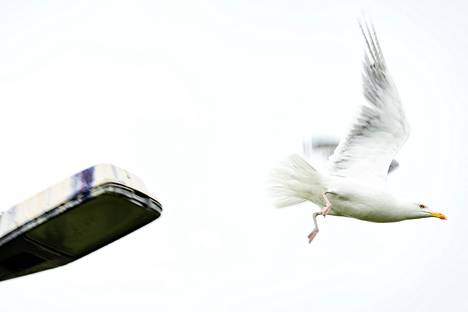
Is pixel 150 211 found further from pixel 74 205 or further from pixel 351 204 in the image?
pixel 351 204

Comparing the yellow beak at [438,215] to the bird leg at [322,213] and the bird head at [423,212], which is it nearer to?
the bird head at [423,212]

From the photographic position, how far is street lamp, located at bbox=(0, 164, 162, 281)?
50.2 inches

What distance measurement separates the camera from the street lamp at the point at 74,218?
1274 mm

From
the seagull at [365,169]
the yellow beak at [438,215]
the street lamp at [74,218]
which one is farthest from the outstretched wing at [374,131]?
the street lamp at [74,218]

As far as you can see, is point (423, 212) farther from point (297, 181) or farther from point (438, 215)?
point (297, 181)

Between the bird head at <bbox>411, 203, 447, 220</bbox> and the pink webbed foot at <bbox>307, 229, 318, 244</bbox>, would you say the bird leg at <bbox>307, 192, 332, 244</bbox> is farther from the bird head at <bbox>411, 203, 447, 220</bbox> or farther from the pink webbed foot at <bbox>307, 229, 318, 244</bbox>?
the bird head at <bbox>411, 203, 447, 220</bbox>

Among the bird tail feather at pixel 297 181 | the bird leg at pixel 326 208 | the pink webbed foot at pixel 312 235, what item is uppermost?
the bird tail feather at pixel 297 181

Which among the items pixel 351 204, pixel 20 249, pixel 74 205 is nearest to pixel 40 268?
pixel 20 249

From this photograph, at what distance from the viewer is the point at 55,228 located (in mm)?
1349

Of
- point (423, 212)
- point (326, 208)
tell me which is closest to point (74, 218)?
point (326, 208)

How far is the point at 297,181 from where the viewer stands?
6504 millimetres

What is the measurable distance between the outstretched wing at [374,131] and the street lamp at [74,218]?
5238 millimetres

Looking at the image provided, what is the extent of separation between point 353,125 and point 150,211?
5378 mm

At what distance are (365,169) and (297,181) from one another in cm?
60
